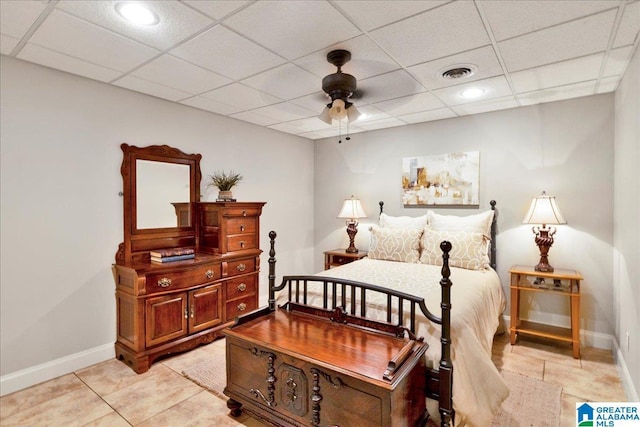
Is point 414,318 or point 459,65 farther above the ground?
point 459,65

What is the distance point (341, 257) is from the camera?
15.5 ft

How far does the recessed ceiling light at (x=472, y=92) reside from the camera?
10.2 ft

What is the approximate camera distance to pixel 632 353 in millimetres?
2342

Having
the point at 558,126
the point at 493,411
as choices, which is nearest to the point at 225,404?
the point at 493,411

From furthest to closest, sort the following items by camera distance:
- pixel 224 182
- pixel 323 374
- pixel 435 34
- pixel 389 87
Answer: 1. pixel 224 182
2. pixel 389 87
3. pixel 435 34
4. pixel 323 374

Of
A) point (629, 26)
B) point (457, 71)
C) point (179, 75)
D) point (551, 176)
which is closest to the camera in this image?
point (629, 26)

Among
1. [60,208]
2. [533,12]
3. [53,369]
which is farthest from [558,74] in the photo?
[53,369]

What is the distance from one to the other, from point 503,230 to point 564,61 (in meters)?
1.89

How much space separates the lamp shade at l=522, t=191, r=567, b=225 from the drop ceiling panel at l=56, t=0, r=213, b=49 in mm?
3377

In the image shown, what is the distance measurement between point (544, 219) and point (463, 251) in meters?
0.85

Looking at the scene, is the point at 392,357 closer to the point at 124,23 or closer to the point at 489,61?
the point at 489,61

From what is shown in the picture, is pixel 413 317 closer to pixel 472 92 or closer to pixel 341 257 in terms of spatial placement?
pixel 472 92

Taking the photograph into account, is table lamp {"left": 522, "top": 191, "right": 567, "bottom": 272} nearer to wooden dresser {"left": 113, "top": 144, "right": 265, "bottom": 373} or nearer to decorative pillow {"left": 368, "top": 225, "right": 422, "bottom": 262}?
decorative pillow {"left": 368, "top": 225, "right": 422, "bottom": 262}

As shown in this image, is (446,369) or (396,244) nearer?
(446,369)
